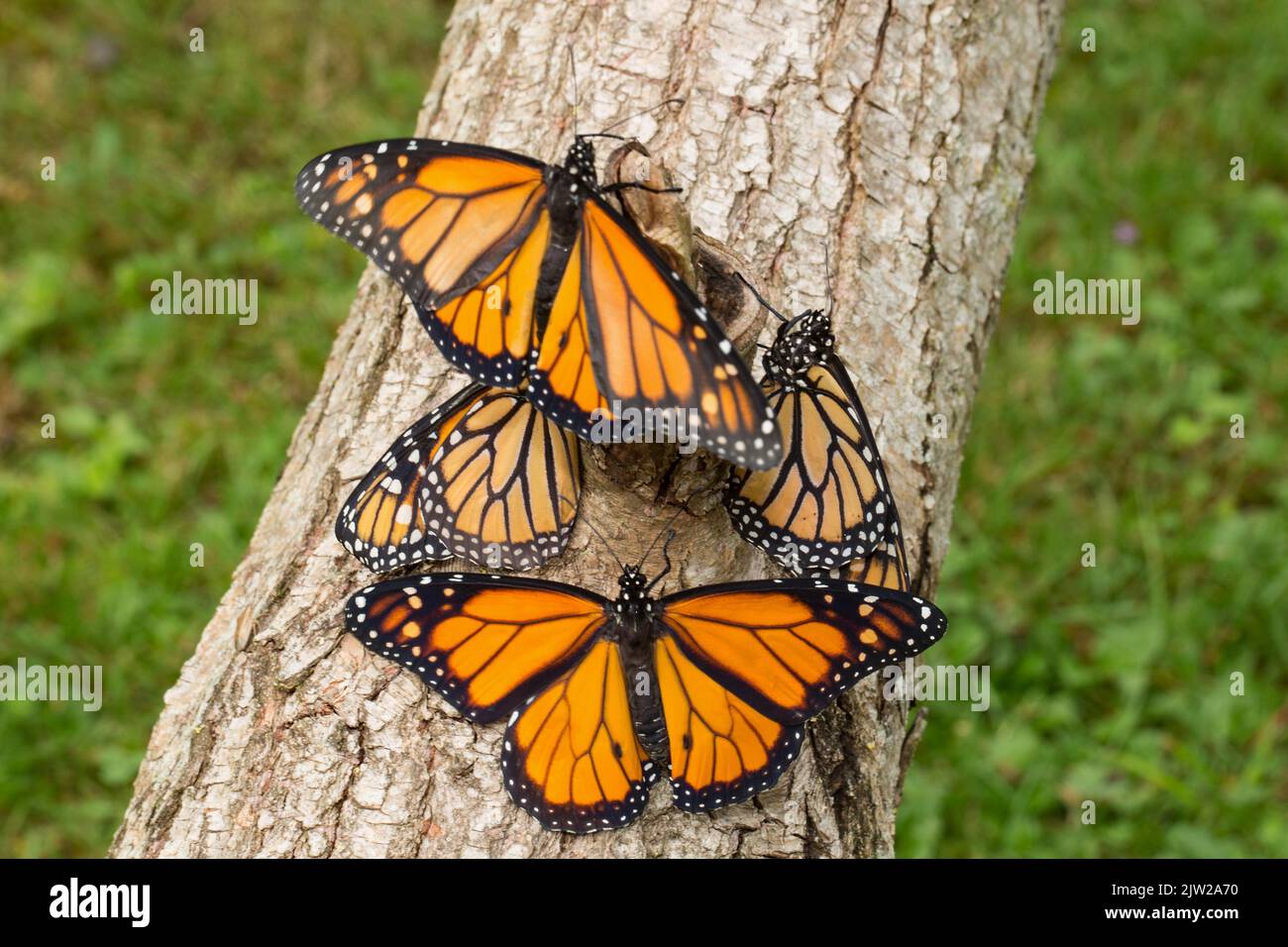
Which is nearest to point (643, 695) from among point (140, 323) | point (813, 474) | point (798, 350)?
point (813, 474)

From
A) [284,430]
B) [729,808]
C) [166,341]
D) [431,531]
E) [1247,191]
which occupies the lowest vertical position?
[729,808]

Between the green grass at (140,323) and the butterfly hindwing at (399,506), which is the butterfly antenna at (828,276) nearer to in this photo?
the butterfly hindwing at (399,506)

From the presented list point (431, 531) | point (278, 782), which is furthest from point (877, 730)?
point (278, 782)

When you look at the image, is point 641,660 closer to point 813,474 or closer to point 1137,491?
point 813,474

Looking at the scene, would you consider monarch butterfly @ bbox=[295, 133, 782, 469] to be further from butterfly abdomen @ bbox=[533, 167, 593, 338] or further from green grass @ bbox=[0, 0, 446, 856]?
green grass @ bbox=[0, 0, 446, 856]
